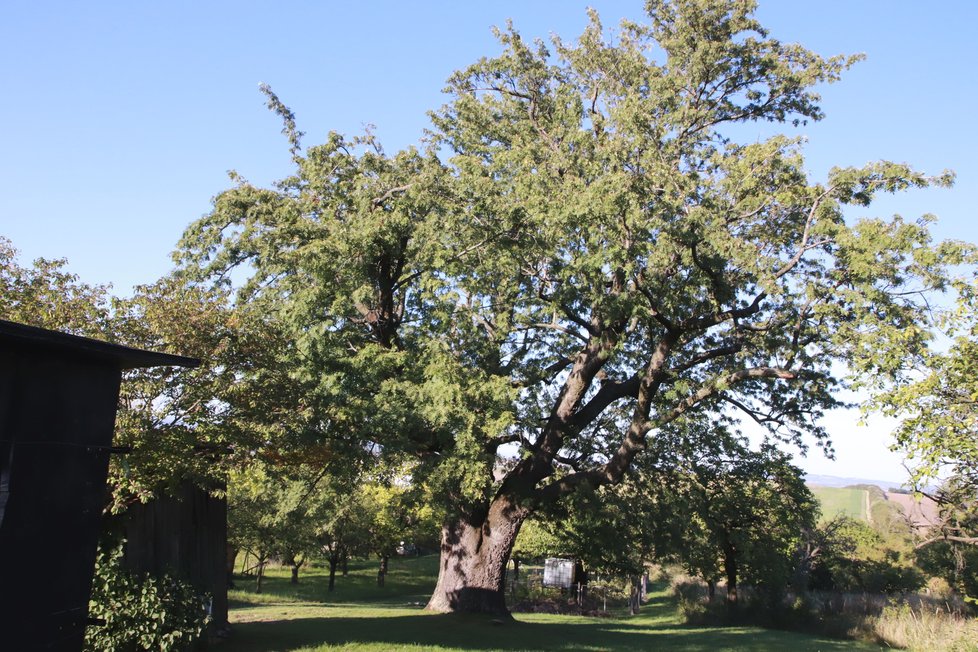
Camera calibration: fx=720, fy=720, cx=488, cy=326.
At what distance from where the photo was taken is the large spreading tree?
1588cm

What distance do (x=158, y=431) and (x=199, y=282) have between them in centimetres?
843

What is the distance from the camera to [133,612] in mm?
10977

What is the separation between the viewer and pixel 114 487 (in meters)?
11.4

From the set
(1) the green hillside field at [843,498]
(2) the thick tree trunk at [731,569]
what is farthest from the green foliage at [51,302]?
(1) the green hillside field at [843,498]

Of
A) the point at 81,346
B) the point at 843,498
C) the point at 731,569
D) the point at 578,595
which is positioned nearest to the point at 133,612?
the point at 81,346

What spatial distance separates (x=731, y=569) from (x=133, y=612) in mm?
29059

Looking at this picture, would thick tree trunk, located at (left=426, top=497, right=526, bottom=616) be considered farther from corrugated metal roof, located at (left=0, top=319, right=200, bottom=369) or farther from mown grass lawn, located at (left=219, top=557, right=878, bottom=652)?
corrugated metal roof, located at (left=0, top=319, right=200, bottom=369)

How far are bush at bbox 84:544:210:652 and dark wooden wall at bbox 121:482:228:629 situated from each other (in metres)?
0.30

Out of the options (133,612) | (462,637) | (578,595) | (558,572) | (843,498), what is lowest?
(578,595)

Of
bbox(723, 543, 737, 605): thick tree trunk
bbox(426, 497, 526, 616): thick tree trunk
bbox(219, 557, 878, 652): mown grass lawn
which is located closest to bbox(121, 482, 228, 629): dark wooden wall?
bbox(219, 557, 878, 652): mown grass lawn

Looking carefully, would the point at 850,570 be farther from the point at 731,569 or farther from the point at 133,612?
the point at 133,612

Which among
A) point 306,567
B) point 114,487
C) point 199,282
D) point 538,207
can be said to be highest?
point 538,207

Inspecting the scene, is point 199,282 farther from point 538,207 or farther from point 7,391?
point 7,391

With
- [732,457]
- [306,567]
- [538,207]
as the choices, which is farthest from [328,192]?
[306,567]
